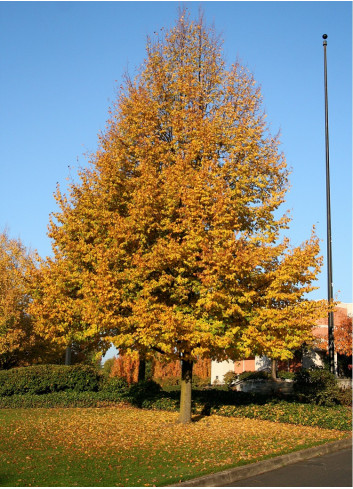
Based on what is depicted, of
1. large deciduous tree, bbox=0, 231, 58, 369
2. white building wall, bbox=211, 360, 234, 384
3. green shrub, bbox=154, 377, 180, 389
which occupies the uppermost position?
large deciduous tree, bbox=0, 231, 58, 369

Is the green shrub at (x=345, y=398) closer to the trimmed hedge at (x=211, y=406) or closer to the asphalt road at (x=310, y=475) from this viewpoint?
the trimmed hedge at (x=211, y=406)

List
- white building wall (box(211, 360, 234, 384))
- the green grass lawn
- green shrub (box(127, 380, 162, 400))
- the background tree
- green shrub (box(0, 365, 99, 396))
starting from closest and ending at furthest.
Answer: the green grass lawn → the background tree → green shrub (box(127, 380, 162, 400)) → green shrub (box(0, 365, 99, 396)) → white building wall (box(211, 360, 234, 384))

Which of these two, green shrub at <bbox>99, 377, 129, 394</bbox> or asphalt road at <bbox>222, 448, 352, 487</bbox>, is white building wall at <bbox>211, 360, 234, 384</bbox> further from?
asphalt road at <bbox>222, 448, 352, 487</bbox>

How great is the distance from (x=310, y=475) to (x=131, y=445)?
13.6 feet

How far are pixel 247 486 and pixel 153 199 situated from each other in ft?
25.8

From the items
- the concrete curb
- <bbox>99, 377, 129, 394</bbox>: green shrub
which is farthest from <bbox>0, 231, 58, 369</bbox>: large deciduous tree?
the concrete curb

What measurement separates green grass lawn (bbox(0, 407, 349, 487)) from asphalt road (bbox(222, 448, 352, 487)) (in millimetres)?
557

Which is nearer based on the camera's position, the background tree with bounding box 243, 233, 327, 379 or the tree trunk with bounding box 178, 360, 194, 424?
the background tree with bounding box 243, 233, 327, 379

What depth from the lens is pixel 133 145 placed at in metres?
16.3

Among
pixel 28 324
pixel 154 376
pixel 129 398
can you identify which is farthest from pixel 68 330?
pixel 154 376

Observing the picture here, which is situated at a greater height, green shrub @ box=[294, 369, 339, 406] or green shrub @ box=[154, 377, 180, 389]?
green shrub @ box=[294, 369, 339, 406]

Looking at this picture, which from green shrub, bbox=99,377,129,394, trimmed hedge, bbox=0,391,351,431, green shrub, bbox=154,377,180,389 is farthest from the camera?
green shrub, bbox=154,377,180,389

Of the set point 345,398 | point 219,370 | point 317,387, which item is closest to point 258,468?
point 317,387

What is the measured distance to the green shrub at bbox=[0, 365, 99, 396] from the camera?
2088 cm
